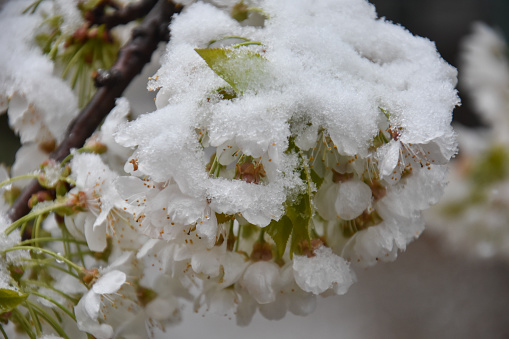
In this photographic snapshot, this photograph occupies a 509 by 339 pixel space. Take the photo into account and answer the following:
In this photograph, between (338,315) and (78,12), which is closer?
(78,12)

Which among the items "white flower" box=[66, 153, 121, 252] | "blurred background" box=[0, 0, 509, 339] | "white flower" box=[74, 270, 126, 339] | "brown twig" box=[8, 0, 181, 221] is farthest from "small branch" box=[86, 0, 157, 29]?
"blurred background" box=[0, 0, 509, 339]

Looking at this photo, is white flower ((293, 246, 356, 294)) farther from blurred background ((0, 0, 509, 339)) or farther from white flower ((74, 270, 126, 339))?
blurred background ((0, 0, 509, 339))

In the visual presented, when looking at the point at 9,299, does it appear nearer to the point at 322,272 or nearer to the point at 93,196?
the point at 93,196

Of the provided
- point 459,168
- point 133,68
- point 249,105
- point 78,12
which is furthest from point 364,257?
point 459,168

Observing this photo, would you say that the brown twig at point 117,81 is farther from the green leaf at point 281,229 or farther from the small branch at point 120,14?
the green leaf at point 281,229

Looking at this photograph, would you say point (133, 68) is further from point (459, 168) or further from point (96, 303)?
point (459, 168)

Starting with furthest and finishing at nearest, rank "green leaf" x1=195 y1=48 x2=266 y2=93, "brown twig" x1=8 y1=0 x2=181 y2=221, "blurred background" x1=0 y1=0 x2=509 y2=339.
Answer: "blurred background" x1=0 y1=0 x2=509 y2=339
"brown twig" x1=8 y1=0 x2=181 y2=221
"green leaf" x1=195 y1=48 x2=266 y2=93

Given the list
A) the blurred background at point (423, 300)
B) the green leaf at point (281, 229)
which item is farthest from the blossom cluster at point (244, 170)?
the blurred background at point (423, 300)

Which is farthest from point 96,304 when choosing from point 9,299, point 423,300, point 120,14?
point 423,300
